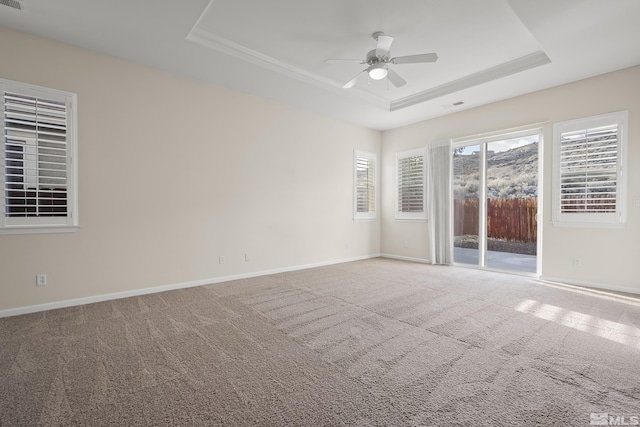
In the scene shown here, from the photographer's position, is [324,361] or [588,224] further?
[588,224]

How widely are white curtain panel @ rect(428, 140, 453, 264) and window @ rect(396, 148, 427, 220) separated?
243 mm

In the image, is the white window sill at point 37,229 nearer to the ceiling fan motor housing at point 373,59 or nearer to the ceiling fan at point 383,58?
the ceiling fan at point 383,58

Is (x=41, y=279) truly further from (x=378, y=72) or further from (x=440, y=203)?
(x=440, y=203)

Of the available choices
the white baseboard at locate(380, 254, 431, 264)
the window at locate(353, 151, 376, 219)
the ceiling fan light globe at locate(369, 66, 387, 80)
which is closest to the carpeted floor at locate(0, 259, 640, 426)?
the white baseboard at locate(380, 254, 431, 264)

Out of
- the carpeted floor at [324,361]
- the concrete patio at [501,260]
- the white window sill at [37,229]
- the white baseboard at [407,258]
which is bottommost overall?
the carpeted floor at [324,361]

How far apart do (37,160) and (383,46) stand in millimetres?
4027

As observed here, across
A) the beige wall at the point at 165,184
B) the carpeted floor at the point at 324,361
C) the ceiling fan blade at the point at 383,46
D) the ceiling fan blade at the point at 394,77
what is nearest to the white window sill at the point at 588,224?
the carpeted floor at the point at 324,361

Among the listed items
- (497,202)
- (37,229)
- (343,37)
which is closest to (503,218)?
(497,202)

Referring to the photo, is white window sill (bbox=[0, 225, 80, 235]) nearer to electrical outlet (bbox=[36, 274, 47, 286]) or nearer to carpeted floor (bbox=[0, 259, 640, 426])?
electrical outlet (bbox=[36, 274, 47, 286])

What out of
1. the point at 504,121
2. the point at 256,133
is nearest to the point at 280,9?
the point at 256,133

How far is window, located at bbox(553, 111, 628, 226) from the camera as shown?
162 inches

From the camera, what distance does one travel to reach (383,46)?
3.26 metres

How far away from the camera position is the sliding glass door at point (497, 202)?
5.09 m

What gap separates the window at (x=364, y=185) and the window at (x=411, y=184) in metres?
0.58
